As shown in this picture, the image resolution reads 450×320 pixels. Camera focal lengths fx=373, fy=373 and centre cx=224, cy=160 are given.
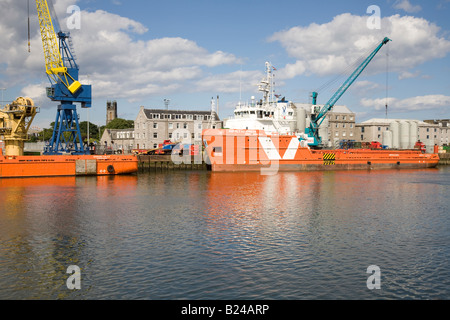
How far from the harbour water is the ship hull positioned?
13.5 m

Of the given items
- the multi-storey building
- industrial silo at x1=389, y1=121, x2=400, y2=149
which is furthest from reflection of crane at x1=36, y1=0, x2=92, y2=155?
industrial silo at x1=389, y1=121, x2=400, y2=149

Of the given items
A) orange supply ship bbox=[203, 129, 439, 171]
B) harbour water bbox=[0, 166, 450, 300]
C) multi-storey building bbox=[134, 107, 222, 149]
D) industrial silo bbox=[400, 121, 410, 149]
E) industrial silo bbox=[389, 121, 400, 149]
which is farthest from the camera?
industrial silo bbox=[400, 121, 410, 149]

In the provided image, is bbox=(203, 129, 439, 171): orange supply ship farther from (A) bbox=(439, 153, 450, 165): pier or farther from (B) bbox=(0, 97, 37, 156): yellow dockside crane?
(A) bbox=(439, 153, 450, 165): pier

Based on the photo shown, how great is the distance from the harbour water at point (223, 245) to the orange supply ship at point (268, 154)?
1992 centimetres

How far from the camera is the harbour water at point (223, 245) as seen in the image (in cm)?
1136

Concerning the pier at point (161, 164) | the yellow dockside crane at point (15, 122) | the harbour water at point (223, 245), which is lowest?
the harbour water at point (223, 245)

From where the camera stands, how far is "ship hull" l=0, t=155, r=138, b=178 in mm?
41281

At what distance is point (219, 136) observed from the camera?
4853 cm

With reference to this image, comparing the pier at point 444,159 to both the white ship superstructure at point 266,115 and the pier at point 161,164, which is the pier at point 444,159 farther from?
the pier at point 161,164

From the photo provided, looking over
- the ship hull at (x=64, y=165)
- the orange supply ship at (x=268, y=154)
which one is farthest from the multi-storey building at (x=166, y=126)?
the ship hull at (x=64, y=165)

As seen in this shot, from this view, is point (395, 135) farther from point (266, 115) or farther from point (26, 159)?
point (26, 159)

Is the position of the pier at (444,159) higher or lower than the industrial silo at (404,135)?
lower
